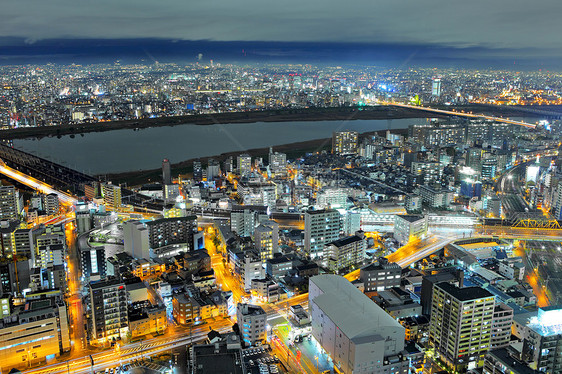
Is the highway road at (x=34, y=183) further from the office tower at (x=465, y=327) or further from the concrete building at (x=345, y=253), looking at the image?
the office tower at (x=465, y=327)

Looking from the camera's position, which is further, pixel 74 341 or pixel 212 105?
pixel 212 105

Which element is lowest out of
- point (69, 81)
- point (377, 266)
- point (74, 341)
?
point (74, 341)

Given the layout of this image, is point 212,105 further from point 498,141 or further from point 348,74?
point 348,74

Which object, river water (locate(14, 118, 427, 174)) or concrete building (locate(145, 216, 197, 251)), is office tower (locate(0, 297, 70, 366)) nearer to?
concrete building (locate(145, 216, 197, 251))

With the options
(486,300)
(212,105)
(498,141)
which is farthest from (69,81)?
(486,300)

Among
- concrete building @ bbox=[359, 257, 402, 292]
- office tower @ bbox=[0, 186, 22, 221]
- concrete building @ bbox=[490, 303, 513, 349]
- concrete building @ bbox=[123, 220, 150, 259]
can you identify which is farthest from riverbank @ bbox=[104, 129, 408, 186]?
concrete building @ bbox=[490, 303, 513, 349]
